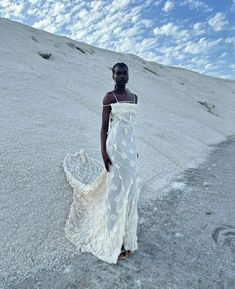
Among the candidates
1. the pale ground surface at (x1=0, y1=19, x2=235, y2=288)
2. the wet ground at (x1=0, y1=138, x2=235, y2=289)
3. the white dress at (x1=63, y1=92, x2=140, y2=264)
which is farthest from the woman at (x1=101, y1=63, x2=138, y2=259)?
the pale ground surface at (x1=0, y1=19, x2=235, y2=288)

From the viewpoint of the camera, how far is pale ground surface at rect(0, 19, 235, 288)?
3162 millimetres

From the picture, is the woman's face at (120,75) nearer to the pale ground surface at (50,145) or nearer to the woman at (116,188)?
the woman at (116,188)

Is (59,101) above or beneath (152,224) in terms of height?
above

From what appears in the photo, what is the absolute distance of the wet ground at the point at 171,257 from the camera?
2.72 meters

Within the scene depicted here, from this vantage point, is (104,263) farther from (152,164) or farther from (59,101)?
(59,101)

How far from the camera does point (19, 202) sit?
3.56 m

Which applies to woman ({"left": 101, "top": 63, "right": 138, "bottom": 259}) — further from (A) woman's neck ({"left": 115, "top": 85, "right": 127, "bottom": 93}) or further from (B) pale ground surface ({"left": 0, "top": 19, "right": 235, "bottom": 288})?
(B) pale ground surface ({"left": 0, "top": 19, "right": 235, "bottom": 288})

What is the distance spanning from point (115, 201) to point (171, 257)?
797 mm

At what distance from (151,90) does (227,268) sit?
1223 cm

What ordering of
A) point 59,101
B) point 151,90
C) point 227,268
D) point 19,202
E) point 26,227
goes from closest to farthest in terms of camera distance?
point 227,268
point 26,227
point 19,202
point 59,101
point 151,90

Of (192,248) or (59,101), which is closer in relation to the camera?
(192,248)

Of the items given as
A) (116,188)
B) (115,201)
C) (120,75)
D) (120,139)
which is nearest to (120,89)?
(120,75)

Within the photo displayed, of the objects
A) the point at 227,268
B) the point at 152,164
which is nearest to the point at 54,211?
the point at 227,268

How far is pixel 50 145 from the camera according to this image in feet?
15.9
